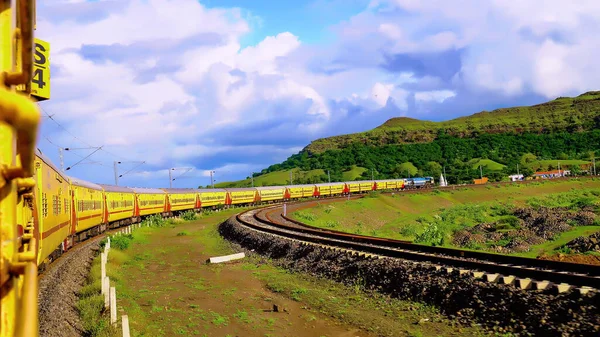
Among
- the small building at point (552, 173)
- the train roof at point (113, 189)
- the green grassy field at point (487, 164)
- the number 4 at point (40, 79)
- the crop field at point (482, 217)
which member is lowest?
the crop field at point (482, 217)

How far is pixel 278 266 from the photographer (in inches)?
826

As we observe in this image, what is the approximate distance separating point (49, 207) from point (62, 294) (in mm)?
2453

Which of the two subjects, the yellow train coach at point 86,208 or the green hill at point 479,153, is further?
the green hill at point 479,153

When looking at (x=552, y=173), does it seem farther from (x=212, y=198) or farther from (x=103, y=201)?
(x=103, y=201)

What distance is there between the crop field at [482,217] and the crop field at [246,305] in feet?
36.0

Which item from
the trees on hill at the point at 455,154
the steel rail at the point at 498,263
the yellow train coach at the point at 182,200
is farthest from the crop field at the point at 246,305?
the trees on hill at the point at 455,154

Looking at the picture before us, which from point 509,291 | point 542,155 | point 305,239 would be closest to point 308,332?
point 509,291

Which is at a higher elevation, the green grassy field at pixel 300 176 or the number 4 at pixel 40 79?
the number 4 at pixel 40 79

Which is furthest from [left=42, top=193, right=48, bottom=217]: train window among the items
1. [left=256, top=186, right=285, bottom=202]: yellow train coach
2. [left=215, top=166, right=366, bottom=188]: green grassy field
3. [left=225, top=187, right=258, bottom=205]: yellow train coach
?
[left=215, top=166, right=366, bottom=188]: green grassy field

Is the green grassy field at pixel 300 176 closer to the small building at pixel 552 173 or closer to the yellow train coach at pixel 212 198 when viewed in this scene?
the small building at pixel 552 173

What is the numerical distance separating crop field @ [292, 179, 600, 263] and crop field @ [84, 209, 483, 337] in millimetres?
10978

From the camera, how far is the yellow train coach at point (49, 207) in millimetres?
12180

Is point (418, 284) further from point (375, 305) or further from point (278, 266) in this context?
point (278, 266)

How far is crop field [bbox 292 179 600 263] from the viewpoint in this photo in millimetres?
30812
